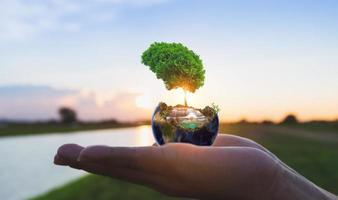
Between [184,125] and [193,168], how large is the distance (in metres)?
1.54

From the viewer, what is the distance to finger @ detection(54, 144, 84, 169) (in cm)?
384

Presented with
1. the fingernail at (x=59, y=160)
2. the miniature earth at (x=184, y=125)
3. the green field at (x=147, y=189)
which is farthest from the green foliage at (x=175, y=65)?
the green field at (x=147, y=189)

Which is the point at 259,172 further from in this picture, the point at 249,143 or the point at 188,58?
the point at 188,58

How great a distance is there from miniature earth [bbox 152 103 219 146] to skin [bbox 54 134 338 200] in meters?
1.27

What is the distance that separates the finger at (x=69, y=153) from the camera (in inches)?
151

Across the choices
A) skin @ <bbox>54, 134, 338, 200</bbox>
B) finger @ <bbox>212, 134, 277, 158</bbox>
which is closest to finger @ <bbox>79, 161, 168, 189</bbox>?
skin @ <bbox>54, 134, 338, 200</bbox>

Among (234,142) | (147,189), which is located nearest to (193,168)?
(234,142)

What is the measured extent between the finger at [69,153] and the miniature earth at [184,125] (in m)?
1.44

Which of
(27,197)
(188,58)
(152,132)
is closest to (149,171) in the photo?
(152,132)

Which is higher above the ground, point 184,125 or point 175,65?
point 175,65

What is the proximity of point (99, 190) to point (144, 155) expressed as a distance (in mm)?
16820

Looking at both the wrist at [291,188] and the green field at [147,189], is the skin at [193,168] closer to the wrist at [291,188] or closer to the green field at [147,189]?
the wrist at [291,188]

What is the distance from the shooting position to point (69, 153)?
3859 mm

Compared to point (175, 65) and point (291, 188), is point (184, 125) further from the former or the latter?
point (291, 188)
